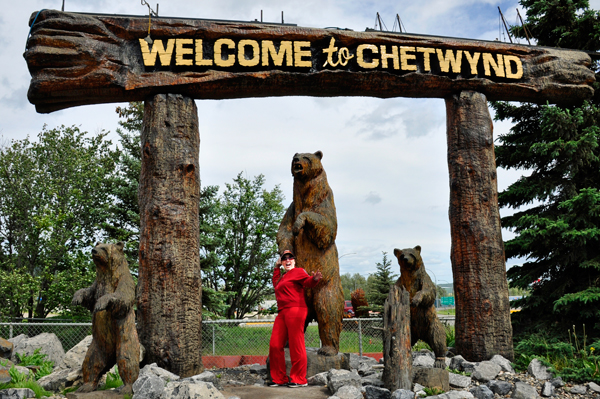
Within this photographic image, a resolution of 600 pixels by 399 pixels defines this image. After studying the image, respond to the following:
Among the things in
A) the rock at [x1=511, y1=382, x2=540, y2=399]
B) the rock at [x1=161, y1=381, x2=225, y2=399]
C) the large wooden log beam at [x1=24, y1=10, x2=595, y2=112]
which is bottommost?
the rock at [x1=511, y1=382, x2=540, y2=399]

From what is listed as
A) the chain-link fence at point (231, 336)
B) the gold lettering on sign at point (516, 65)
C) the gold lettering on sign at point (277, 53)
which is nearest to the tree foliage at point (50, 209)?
the chain-link fence at point (231, 336)

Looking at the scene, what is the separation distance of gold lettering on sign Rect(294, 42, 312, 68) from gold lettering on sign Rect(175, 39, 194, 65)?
133cm

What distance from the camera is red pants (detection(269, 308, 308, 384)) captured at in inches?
200

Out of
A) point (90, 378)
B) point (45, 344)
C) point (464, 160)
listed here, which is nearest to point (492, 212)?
point (464, 160)

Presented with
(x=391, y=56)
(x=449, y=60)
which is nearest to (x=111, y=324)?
(x=391, y=56)

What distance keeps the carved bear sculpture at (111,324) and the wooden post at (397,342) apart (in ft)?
8.05

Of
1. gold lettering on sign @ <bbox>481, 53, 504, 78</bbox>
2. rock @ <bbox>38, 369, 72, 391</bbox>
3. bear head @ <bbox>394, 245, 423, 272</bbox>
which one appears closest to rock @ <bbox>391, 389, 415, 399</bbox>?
bear head @ <bbox>394, 245, 423, 272</bbox>

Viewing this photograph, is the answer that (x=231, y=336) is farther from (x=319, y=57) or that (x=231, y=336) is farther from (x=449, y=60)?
(x=449, y=60)

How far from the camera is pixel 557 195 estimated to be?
7.73 metres

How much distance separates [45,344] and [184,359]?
2495mm

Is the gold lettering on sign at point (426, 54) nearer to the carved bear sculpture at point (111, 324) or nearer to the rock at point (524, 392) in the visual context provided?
the rock at point (524, 392)

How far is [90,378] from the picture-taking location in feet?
15.3

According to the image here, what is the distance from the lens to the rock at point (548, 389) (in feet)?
17.0

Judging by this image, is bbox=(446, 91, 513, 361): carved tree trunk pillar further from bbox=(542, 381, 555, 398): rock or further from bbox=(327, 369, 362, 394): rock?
bbox=(327, 369, 362, 394): rock
